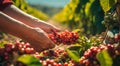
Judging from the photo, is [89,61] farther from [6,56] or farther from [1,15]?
[1,15]

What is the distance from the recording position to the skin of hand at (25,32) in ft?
12.2

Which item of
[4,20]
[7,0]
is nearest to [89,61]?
[4,20]

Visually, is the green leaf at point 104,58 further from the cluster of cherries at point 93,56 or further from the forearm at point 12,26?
the forearm at point 12,26

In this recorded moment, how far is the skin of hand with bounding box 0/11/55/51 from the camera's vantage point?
12.2 ft

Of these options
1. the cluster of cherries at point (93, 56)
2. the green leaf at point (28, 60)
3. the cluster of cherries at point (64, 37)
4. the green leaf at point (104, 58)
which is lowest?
the green leaf at point (28, 60)

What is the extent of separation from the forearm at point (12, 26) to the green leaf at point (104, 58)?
42.8 inches

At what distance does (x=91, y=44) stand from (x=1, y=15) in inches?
37.3

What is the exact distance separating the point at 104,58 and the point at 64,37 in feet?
5.23

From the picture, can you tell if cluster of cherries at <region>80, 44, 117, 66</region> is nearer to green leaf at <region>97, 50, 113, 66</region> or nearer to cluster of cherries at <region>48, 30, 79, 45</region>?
green leaf at <region>97, 50, 113, 66</region>

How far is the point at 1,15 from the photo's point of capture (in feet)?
12.1

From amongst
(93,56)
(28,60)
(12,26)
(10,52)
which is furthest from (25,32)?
(28,60)

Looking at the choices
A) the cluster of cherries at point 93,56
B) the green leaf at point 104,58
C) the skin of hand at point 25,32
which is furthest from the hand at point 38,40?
the green leaf at point 104,58

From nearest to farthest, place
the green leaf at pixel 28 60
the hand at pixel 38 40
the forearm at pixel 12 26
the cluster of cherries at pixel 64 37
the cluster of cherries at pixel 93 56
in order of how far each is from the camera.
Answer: the green leaf at pixel 28 60 → the cluster of cherries at pixel 93 56 → the forearm at pixel 12 26 → the hand at pixel 38 40 → the cluster of cherries at pixel 64 37

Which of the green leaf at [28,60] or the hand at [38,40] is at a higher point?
the hand at [38,40]
